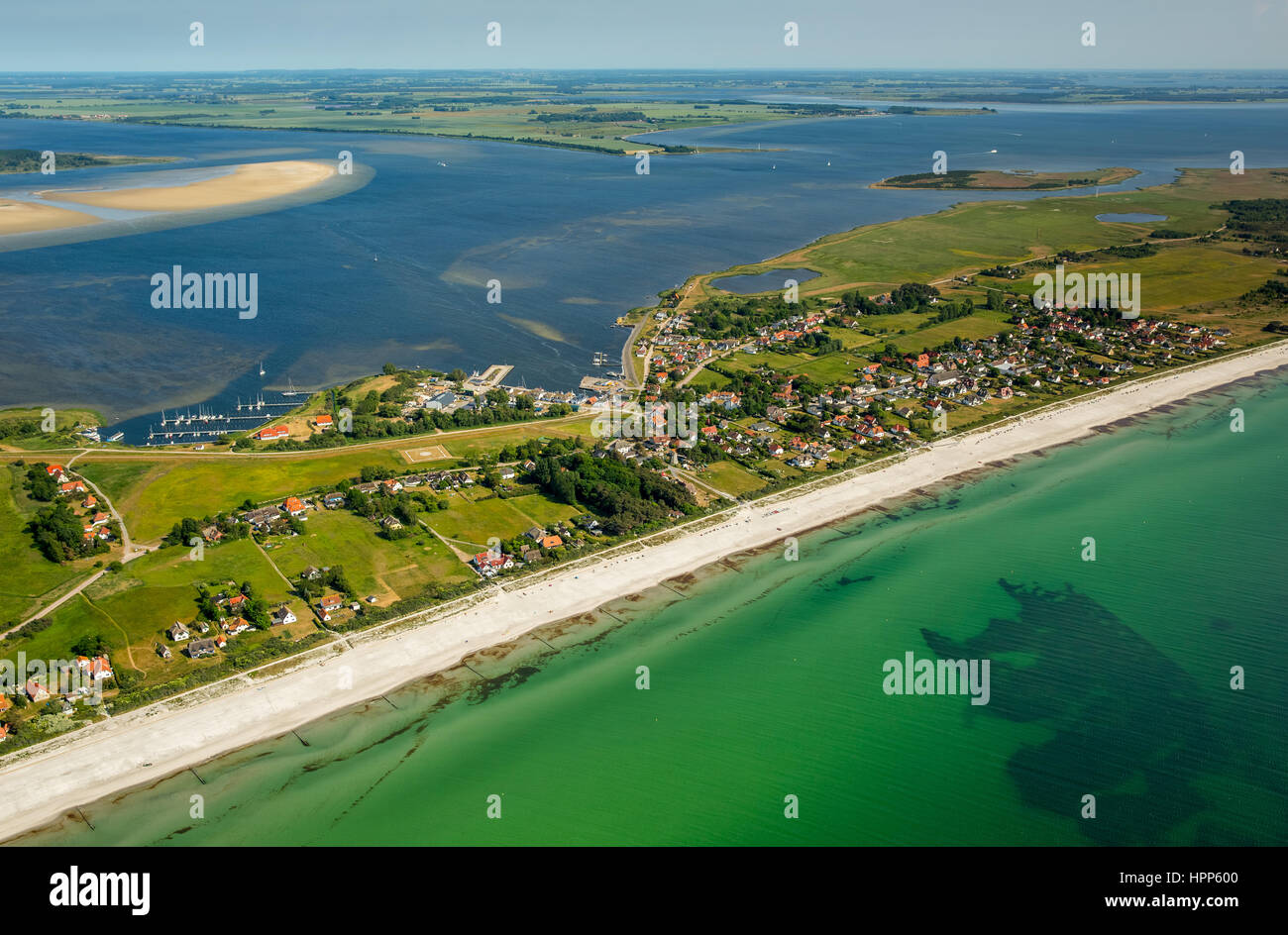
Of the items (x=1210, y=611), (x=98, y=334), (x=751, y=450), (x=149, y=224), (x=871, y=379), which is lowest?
(x=1210, y=611)

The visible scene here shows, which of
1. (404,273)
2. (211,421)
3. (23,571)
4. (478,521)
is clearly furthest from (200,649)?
(404,273)

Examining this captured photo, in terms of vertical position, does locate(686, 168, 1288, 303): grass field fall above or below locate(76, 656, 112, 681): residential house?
above

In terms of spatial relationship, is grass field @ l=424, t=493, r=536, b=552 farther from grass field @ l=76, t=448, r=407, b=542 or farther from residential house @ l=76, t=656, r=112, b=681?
residential house @ l=76, t=656, r=112, b=681

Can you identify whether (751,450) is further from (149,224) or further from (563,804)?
(149,224)

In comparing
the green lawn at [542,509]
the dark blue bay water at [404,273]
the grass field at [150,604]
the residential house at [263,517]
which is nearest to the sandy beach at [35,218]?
the dark blue bay water at [404,273]

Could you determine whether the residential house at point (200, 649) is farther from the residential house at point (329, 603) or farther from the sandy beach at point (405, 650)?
the residential house at point (329, 603)

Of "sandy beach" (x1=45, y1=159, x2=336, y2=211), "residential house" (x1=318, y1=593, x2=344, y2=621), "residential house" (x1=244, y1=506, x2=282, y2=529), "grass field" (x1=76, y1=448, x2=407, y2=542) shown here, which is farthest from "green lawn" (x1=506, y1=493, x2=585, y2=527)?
"sandy beach" (x1=45, y1=159, x2=336, y2=211)
